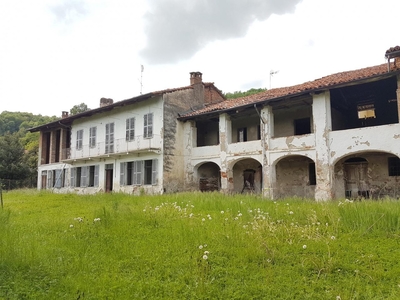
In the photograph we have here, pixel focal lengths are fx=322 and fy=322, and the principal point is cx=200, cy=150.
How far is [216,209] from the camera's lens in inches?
403

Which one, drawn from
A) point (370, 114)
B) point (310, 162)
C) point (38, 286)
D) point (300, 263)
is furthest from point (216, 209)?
point (370, 114)

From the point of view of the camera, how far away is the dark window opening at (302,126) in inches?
689

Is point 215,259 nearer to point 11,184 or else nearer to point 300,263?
point 300,263

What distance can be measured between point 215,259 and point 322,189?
10.0 m

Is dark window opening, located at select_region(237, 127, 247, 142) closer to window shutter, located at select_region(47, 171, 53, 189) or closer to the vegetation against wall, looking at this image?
window shutter, located at select_region(47, 171, 53, 189)

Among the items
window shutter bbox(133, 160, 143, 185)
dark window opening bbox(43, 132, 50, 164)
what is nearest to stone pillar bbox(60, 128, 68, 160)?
dark window opening bbox(43, 132, 50, 164)

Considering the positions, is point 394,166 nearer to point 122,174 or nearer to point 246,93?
point 122,174

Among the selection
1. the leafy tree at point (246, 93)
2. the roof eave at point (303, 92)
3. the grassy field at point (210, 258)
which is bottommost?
the grassy field at point (210, 258)

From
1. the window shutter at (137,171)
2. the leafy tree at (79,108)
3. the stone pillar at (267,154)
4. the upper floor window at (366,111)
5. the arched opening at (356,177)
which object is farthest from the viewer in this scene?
the leafy tree at (79,108)

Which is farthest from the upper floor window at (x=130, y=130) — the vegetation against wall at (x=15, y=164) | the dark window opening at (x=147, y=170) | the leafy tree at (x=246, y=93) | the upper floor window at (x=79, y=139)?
the leafy tree at (x=246, y=93)

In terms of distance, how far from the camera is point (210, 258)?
5668mm

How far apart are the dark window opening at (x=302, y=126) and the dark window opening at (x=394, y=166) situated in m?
4.19

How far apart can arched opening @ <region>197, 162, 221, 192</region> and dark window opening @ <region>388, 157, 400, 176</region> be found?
31.8 ft

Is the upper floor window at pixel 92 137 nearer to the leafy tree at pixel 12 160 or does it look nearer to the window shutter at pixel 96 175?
the window shutter at pixel 96 175
